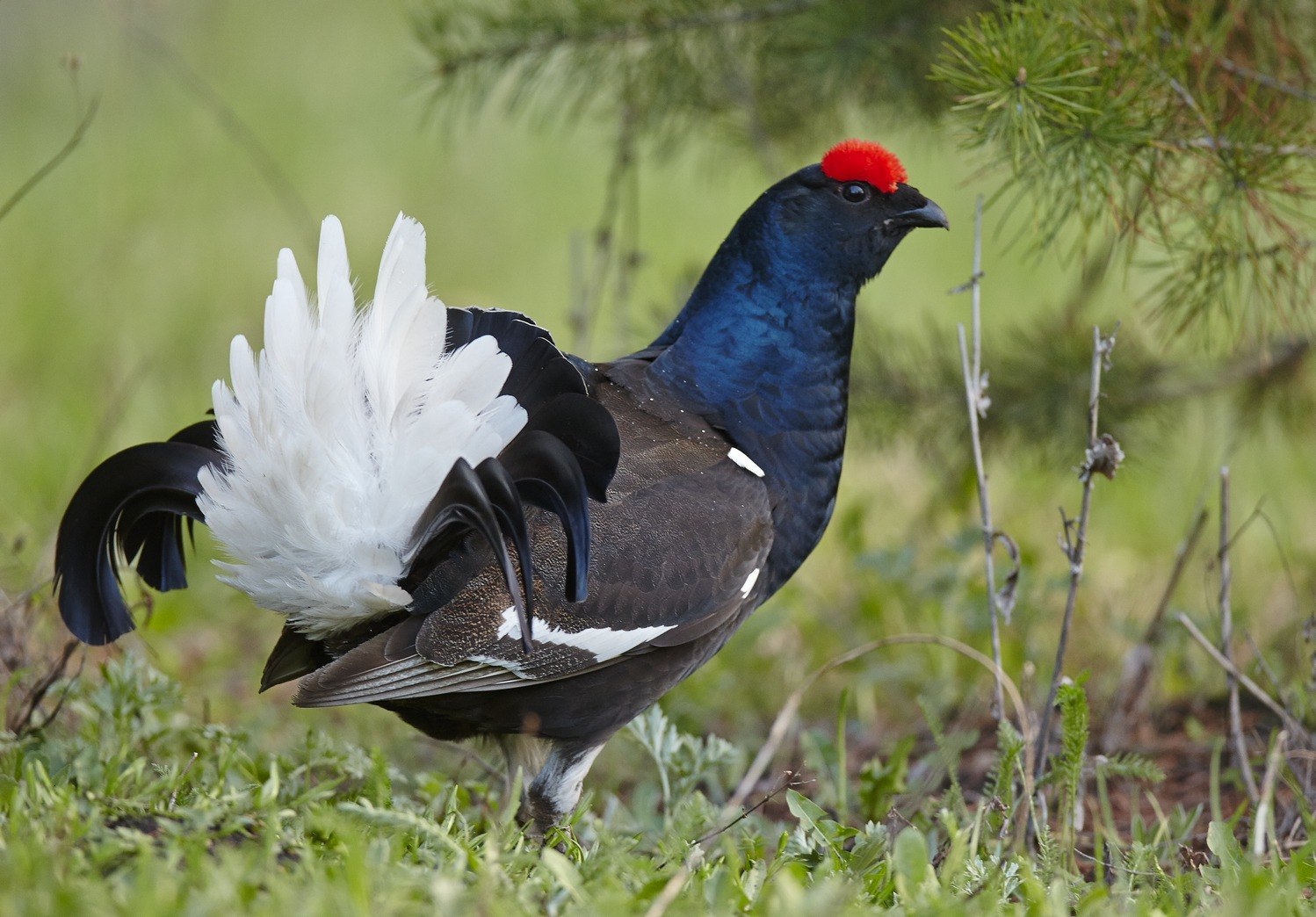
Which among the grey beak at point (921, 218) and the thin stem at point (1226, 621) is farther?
the grey beak at point (921, 218)

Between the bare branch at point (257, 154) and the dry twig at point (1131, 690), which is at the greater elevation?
the bare branch at point (257, 154)

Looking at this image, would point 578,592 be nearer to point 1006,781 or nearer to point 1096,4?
point 1006,781

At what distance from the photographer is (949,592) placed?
154 inches

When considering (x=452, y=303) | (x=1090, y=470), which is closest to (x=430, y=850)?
(x=1090, y=470)

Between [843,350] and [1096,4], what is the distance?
2.98 feet

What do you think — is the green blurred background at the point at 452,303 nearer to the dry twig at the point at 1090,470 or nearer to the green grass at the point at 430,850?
the dry twig at the point at 1090,470

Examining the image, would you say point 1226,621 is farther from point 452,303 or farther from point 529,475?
point 452,303

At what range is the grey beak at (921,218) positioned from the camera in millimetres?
2982

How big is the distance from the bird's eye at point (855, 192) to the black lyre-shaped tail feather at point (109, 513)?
143cm

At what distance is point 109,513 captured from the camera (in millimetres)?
2543

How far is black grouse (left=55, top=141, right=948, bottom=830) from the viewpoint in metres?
2.36

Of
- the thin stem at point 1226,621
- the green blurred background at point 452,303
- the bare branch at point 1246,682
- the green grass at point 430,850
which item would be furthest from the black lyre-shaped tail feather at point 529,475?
the thin stem at point 1226,621

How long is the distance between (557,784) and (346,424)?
2.95 feet

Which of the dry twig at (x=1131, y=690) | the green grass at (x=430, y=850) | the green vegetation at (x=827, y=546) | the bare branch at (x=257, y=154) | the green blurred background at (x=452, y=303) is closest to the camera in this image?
the green grass at (x=430, y=850)
